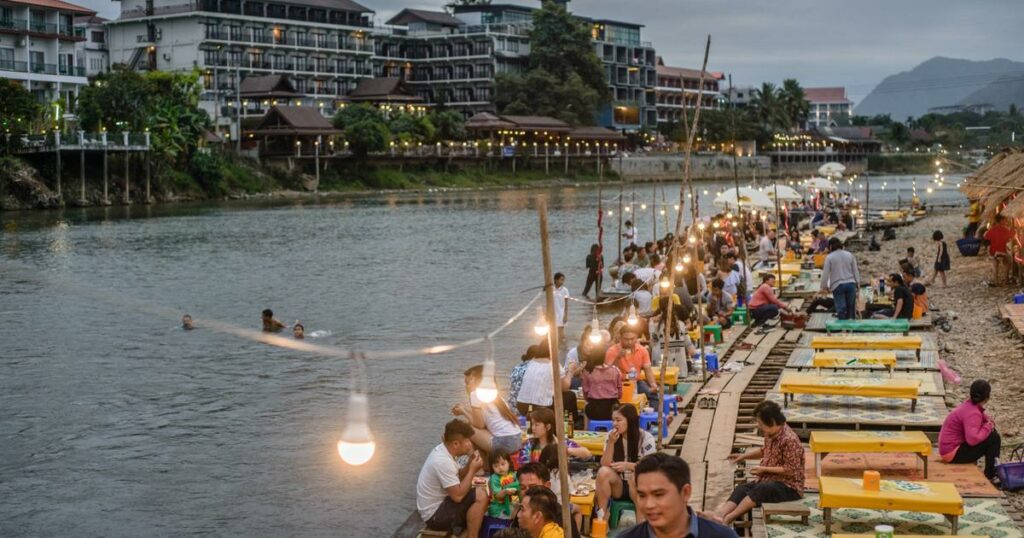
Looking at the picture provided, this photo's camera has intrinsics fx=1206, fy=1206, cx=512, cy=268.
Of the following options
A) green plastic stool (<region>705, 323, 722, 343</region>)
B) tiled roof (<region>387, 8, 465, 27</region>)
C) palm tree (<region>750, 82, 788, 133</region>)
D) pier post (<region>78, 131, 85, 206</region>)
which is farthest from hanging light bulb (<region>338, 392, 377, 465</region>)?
palm tree (<region>750, 82, 788, 133</region>)

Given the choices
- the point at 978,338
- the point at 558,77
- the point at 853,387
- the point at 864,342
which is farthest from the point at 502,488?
the point at 558,77

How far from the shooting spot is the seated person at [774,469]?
30.9 ft

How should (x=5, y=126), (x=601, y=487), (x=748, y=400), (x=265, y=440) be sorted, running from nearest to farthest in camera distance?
(x=601, y=487)
(x=748, y=400)
(x=265, y=440)
(x=5, y=126)

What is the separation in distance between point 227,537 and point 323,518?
3.42 ft

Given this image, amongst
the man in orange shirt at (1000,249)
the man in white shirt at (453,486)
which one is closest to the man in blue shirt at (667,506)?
the man in white shirt at (453,486)

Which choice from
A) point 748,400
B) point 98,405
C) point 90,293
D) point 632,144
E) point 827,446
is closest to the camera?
point 827,446

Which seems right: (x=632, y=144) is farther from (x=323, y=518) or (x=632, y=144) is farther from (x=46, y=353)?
(x=323, y=518)

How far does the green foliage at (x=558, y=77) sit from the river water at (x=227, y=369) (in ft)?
214

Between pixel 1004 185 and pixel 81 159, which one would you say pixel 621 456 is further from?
pixel 81 159

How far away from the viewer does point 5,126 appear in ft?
198

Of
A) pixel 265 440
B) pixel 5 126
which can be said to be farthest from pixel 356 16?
pixel 265 440

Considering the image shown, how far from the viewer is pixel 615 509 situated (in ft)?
32.4

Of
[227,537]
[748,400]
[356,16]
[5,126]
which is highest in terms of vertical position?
[356,16]

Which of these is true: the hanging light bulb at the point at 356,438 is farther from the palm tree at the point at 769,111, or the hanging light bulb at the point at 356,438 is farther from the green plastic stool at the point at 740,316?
the palm tree at the point at 769,111
